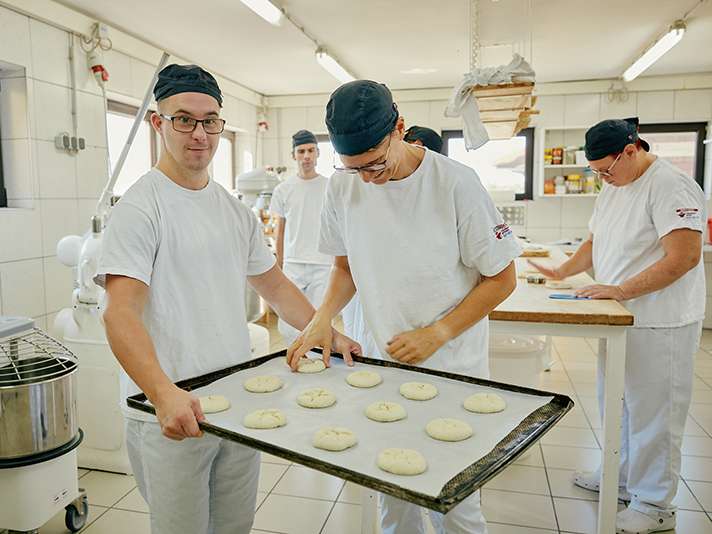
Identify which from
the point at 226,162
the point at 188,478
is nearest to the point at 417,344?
the point at 188,478

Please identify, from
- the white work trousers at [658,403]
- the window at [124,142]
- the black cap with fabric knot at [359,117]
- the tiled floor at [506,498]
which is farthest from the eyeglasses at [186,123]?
the window at [124,142]

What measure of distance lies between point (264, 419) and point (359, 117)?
27.8 inches

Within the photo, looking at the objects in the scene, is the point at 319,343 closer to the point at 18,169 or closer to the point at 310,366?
the point at 310,366

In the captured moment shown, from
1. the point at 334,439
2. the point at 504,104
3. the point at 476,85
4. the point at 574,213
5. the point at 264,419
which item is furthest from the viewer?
the point at 574,213

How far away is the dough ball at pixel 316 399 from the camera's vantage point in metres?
1.38

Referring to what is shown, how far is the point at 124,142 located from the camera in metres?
4.47

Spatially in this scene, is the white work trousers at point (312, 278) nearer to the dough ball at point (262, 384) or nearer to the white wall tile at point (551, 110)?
the dough ball at point (262, 384)

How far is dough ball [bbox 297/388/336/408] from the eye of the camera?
138cm

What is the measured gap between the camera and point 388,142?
1.34 metres

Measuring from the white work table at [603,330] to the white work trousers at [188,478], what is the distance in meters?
1.06

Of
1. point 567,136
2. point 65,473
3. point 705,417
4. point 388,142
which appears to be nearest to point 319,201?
point 65,473

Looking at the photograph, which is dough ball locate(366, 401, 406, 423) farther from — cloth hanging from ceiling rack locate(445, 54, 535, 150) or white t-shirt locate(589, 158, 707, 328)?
cloth hanging from ceiling rack locate(445, 54, 535, 150)

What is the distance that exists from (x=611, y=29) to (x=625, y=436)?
132 inches

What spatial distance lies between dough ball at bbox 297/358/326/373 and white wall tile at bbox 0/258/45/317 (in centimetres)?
256
